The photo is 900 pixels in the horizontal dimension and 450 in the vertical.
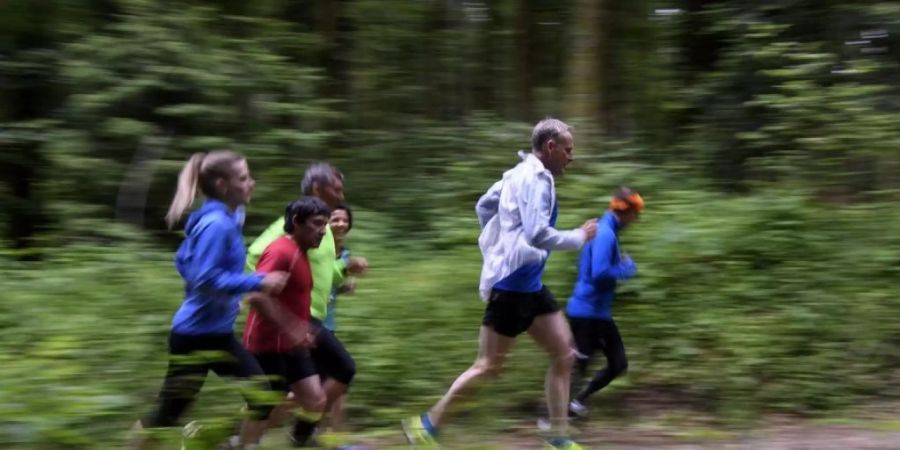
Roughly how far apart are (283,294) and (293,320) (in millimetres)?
142

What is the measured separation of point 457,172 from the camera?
1110cm

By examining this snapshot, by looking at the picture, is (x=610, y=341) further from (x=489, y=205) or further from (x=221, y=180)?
(x=221, y=180)

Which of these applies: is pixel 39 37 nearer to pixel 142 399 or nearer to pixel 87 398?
pixel 142 399

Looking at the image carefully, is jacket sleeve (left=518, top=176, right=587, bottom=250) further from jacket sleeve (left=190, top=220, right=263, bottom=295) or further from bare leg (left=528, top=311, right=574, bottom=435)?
jacket sleeve (left=190, top=220, right=263, bottom=295)

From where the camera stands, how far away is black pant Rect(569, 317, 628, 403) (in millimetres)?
7051

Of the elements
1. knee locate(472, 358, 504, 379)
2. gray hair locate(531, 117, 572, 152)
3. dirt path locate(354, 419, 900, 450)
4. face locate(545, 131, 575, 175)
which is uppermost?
gray hair locate(531, 117, 572, 152)

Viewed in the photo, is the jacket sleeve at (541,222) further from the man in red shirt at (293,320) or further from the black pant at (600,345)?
the black pant at (600,345)

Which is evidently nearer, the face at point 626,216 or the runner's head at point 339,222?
the runner's head at point 339,222

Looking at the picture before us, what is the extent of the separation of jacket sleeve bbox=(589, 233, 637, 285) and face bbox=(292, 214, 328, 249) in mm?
1967

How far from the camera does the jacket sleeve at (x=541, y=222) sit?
231 inches

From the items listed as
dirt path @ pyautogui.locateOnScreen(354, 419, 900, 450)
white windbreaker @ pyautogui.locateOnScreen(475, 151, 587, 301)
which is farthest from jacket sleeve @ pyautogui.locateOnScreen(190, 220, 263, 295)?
dirt path @ pyautogui.locateOnScreen(354, 419, 900, 450)

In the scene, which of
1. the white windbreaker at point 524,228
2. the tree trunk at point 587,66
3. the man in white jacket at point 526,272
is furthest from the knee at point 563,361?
the tree trunk at point 587,66

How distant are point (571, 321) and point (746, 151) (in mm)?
4797

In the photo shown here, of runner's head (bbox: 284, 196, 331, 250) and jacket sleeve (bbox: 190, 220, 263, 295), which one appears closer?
jacket sleeve (bbox: 190, 220, 263, 295)
